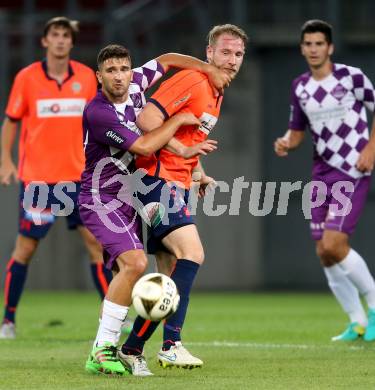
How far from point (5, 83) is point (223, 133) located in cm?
288

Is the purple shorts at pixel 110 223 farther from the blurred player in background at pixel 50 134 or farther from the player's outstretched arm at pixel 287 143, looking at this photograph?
the player's outstretched arm at pixel 287 143

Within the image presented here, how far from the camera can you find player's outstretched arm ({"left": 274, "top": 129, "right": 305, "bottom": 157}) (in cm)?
853

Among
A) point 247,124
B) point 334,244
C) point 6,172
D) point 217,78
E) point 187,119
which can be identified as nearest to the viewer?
point 187,119

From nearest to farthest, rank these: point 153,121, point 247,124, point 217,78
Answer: point 153,121 → point 217,78 → point 247,124

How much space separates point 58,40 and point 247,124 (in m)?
6.42

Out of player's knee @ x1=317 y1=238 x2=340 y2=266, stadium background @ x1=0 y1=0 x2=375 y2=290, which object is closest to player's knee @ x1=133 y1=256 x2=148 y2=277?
player's knee @ x1=317 y1=238 x2=340 y2=266

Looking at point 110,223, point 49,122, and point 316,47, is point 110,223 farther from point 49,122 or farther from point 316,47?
point 316,47

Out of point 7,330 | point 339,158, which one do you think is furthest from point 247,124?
point 7,330

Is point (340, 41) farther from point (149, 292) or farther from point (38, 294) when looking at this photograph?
point (149, 292)

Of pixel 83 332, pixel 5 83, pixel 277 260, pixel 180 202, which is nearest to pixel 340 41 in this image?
pixel 277 260

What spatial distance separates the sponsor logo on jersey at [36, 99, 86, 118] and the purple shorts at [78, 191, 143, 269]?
2519mm

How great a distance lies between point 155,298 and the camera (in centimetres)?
579

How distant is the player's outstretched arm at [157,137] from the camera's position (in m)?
6.07

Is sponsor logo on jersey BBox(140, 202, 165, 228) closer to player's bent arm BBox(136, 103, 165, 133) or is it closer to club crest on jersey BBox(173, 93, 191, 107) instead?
player's bent arm BBox(136, 103, 165, 133)
